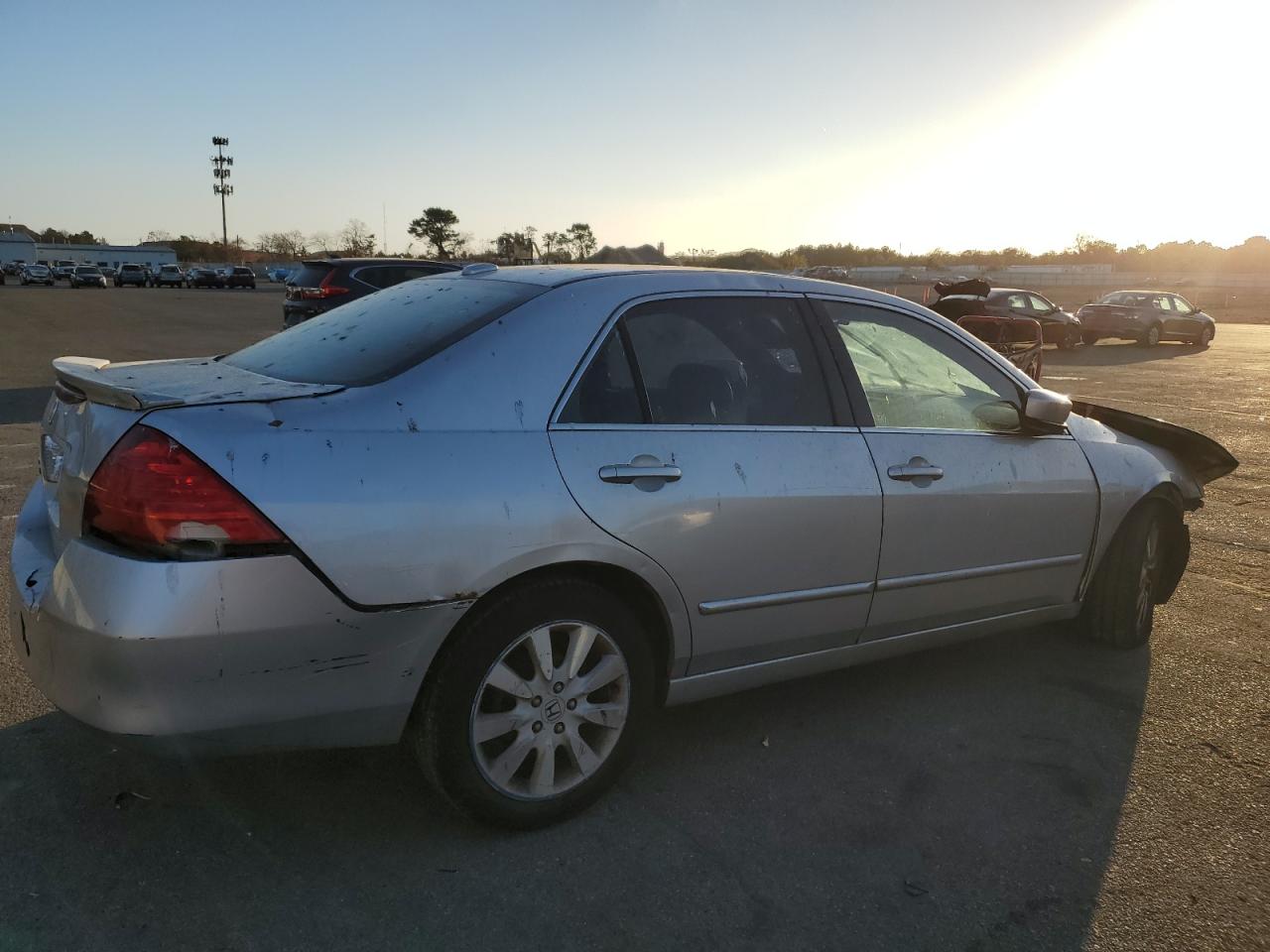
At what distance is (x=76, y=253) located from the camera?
374 ft

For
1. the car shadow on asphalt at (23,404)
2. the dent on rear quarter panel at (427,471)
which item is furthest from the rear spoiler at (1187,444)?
the car shadow on asphalt at (23,404)

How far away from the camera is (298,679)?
2389 mm

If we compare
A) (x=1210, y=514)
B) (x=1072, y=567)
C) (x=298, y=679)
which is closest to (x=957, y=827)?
(x=1072, y=567)

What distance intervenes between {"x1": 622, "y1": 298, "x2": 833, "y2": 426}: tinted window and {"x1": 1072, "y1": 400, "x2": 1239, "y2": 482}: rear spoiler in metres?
1.76

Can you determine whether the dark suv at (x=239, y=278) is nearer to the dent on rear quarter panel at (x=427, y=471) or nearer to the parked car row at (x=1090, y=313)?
the parked car row at (x=1090, y=313)

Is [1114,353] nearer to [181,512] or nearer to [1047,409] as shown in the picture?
[1047,409]

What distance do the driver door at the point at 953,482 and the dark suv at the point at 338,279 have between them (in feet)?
32.9

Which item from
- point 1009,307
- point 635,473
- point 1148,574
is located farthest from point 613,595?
point 1009,307

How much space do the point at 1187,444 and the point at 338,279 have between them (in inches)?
439

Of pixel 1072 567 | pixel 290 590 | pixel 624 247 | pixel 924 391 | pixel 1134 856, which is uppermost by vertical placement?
pixel 624 247

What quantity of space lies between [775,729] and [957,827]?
79 cm

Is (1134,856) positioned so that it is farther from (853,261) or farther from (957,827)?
(853,261)

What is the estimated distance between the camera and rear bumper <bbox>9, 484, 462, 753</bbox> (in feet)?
7.34

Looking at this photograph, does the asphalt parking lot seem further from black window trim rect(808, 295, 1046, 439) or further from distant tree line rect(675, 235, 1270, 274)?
distant tree line rect(675, 235, 1270, 274)
